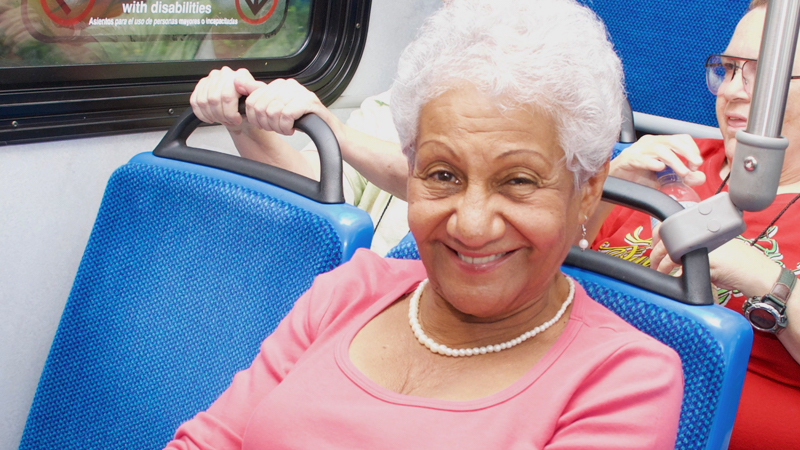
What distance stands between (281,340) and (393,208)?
39.8 inches

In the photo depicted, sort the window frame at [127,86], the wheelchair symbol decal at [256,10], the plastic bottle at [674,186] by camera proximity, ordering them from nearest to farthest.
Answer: the plastic bottle at [674,186] → the window frame at [127,86] → the wheelchair symbol decal at [256,10]

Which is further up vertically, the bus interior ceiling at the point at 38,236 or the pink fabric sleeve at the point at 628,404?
the pink fabric sleeve at the point at 628,404

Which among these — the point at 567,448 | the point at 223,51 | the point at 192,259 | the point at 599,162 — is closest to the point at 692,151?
the point at 599,162

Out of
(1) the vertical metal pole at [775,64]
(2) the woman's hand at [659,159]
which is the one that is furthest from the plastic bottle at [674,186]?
(1) the vertical metal pole at [775,64]

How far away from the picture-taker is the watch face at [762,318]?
141cm

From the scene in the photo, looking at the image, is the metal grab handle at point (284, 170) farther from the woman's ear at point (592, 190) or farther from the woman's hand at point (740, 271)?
the woman's hand at point (740, 271)

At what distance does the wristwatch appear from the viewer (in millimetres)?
1393

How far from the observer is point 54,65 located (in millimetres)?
1938

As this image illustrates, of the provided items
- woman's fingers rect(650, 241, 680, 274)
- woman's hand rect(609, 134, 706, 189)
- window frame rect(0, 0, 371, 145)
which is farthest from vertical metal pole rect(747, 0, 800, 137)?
window frame rect(0, 0, 371, 145)

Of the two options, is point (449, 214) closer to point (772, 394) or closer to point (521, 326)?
point (521, 326)

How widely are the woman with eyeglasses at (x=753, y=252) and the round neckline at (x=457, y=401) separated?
0.75 feet

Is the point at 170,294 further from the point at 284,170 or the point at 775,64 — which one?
the point at 775,64

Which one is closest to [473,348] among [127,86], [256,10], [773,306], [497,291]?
[497,291]

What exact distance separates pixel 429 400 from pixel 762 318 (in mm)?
788
